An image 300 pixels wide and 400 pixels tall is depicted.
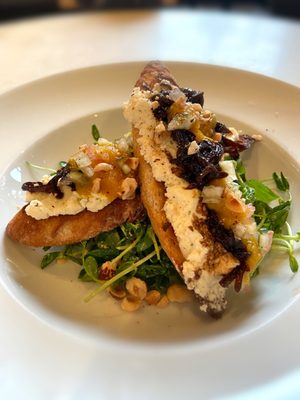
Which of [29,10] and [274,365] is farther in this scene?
[29,10]

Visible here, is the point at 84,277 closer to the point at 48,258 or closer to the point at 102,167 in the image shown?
the point at 48,258

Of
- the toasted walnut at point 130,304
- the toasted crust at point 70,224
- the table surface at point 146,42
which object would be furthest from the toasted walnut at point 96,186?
the table surface at point 146,42

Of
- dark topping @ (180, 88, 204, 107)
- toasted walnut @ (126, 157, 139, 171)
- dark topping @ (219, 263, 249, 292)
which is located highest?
dark topping @ (180, 88, 204, 107)

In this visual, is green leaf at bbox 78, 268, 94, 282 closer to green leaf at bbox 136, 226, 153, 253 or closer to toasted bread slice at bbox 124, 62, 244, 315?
green leaf at bbox 136, 226, 153, 253

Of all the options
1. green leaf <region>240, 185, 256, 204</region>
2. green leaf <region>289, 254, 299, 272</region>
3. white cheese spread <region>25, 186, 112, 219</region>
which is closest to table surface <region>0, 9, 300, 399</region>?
green leaf <region>240, 185, 256, 204</region>

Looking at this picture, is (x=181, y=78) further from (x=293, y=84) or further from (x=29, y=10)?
(x=29, y=10)

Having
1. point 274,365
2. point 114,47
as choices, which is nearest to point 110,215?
point 274,365

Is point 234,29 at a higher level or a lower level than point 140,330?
higher
